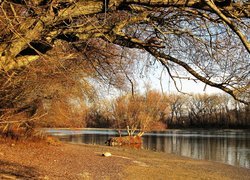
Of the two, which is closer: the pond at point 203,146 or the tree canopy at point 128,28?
the tree canopy at point 128,28

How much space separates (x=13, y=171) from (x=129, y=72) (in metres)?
4.88

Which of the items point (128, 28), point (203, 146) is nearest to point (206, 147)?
point (203, 146)

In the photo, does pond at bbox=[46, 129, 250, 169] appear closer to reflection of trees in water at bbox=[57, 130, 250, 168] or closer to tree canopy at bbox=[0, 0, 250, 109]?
reflection of trees in water at bbox=[57, 130, 250, 168]

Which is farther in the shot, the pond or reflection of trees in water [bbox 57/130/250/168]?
the pond

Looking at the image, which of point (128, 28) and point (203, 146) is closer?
point (128, 28)

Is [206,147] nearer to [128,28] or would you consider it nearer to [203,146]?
[203,146]

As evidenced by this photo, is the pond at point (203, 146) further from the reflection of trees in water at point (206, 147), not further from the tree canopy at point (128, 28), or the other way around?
the tree canopy at point (128, 28)

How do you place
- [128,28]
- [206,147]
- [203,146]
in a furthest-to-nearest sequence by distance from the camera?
[203,146], [206,147], [128,28]

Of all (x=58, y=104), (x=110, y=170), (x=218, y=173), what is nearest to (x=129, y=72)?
(x=110, y=170)

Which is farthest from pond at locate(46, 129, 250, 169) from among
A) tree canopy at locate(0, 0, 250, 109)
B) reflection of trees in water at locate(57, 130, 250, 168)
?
tree canopy at locate(0, 0, 250, 109)

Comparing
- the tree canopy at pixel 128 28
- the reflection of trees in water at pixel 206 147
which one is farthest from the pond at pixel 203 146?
the tree canopy at pixel 128 28

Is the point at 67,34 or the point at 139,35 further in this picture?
the point at 139,35

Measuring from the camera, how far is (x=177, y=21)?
6004 mm

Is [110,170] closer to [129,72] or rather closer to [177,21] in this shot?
[129,72]
